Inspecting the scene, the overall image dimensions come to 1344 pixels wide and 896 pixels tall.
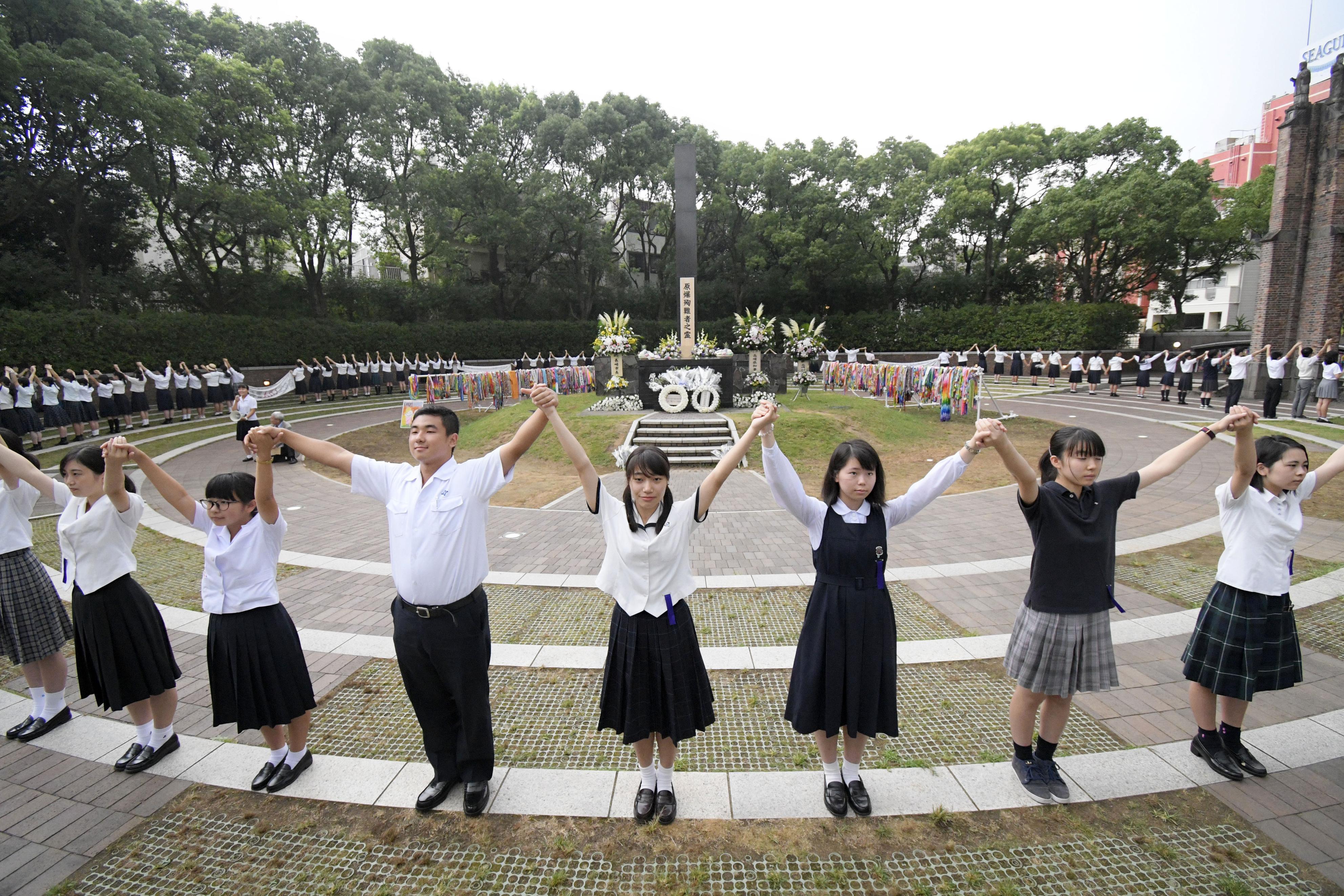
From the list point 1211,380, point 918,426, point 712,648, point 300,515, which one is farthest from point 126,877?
point 1211,380

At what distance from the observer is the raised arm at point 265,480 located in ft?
10.1

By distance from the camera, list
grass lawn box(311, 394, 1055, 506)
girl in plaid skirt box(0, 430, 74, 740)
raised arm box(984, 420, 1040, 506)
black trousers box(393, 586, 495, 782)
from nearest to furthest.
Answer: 1. raised arm box(984, 420, 1040, 506)
2. black trousers box(393, 586, 495, 782)
3. girl in plaid skirt box(0, 430, 74, 740)
4. grass lawn box(311, 394, 1055, 506)

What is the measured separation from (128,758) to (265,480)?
2.01m

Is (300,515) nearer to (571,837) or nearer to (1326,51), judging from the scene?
(571,837)

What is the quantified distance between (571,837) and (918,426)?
14.7m

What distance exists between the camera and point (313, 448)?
3.26 m

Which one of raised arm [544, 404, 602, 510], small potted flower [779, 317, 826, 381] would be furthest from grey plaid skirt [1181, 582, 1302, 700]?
small potted flower [779, 317, 826, 381]

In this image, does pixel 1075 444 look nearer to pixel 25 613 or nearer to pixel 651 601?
pixel 651 601

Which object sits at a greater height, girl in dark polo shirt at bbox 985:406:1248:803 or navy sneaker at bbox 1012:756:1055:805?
girl in dark polo shirt at bbox 985:406:1248:803

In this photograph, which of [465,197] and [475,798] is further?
[465,197]

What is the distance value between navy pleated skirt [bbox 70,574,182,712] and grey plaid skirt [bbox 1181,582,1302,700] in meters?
5.86

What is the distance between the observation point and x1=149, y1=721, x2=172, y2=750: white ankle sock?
12.2 ft

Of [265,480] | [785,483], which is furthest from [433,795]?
[785,483]

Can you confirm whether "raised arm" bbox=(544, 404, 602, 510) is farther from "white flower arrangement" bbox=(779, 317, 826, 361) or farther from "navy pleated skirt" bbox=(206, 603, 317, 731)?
"white flower arrangement" bbox=(779, 317, 826, 361)
